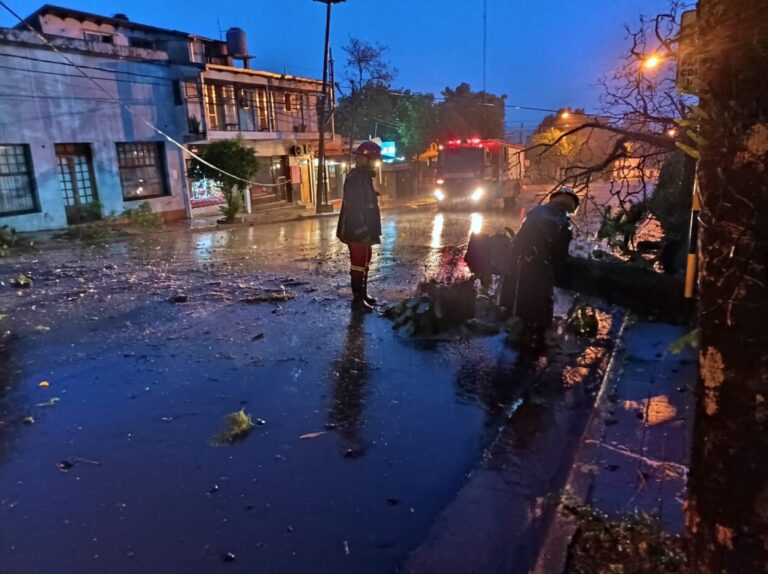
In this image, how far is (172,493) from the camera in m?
3.16

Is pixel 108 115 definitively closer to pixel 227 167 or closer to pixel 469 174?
pixel 227 167

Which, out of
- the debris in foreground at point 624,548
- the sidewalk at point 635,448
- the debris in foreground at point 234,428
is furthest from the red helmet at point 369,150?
the debris in foreground at point 624,548

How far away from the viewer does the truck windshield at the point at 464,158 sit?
76.3ft

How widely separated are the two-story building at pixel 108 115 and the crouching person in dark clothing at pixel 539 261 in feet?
46.4

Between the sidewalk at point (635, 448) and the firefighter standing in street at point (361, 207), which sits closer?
the sidewalk at point (635, 448)

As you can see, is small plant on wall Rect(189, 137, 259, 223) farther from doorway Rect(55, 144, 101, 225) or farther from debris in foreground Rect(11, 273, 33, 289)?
debris in foreground Rect(11, 273, 33, 289)

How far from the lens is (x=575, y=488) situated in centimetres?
310

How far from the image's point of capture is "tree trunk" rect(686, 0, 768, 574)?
4.27 ft

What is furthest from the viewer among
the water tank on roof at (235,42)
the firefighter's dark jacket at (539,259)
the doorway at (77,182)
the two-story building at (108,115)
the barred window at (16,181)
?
the water tank on roof at (235,42)

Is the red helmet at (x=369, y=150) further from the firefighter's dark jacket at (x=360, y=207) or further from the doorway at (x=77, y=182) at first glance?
the doorway at (x=77, y=182)

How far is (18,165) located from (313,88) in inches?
648

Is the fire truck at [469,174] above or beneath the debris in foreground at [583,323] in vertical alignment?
above

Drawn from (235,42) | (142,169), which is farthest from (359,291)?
(235,42)

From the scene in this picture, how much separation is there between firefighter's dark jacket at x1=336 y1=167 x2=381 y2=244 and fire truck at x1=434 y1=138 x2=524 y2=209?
16608 millimetres
